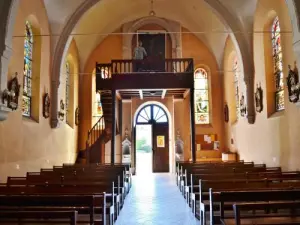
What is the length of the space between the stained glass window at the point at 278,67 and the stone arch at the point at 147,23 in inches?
223

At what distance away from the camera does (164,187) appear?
386 inches

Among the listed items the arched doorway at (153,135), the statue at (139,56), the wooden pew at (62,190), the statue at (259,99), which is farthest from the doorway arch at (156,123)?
the wooden pew at (62,190)

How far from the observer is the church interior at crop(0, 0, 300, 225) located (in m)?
5.94

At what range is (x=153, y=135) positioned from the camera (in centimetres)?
1502

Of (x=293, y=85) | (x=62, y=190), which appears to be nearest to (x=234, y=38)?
(x=293, y=85)

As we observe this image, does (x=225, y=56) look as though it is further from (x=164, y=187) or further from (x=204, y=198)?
(x=204, y=198)

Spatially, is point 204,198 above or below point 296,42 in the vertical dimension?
below

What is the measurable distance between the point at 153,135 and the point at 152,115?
3.10 ft

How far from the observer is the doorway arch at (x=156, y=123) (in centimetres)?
1484

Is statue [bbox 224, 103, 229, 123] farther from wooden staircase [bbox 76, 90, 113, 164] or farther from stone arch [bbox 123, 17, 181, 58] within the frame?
wooden staircase [bbox 76, 90, 113, 164]

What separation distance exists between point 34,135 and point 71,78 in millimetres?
4899

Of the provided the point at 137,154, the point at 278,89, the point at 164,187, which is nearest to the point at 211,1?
the point at 278,89

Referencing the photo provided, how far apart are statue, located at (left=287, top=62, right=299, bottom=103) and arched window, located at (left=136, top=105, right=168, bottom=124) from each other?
827 centimetres

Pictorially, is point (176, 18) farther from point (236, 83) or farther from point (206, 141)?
point (206, 141)
